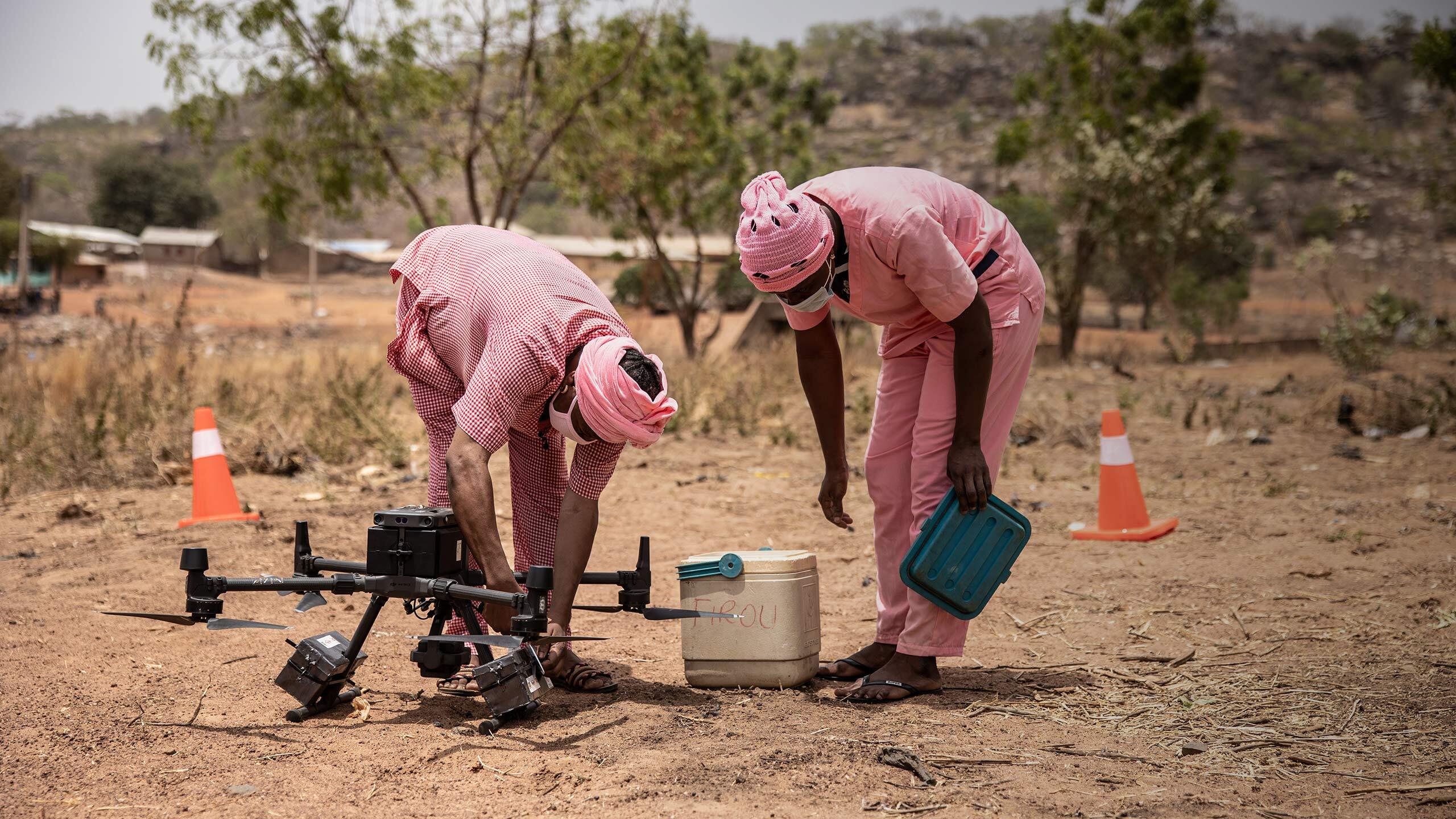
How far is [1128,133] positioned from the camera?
21156mm

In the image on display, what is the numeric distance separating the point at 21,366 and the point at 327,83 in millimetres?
3646

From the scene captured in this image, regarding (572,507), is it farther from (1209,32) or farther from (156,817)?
(1209,32)

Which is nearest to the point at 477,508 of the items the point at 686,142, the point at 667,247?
the point at 686,142

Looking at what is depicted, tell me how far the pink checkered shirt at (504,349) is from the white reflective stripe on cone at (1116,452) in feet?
9.92

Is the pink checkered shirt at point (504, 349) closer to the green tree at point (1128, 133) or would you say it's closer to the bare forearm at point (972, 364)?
the bare forearm at point (972, 364)

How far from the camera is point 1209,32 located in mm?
82562

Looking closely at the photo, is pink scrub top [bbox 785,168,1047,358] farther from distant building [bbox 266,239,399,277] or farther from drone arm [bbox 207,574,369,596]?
distant building [bbox 266,239,399,277]

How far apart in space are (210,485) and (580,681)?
3.25 m


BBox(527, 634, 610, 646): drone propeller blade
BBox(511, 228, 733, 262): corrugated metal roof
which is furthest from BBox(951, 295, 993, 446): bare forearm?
BBox(511, 228, 733, 262): corrugated metal roof

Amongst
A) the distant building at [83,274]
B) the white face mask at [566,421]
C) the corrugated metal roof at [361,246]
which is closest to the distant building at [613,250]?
the corrugated metal roof at [361,246]

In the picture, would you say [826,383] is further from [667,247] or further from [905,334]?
[667,247]

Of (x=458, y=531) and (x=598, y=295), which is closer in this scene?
(x=458, y=531)

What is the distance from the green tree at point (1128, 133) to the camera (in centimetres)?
1981

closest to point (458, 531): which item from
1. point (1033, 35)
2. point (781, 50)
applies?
point (781, 50)
